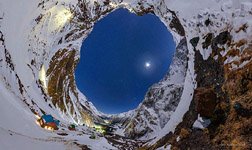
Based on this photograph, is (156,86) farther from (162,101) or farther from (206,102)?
(206,102)

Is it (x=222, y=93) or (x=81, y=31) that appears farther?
(x=81, y=31)

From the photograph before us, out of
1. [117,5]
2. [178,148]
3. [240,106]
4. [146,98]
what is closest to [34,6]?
[117,5]

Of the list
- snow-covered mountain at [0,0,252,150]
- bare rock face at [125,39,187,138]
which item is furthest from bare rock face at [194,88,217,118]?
bare rock face at [125,39,187,138]

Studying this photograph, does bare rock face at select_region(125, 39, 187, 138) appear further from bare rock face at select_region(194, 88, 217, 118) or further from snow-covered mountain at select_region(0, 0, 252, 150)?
bare rock face at select_region(194, 88, 217, 118)

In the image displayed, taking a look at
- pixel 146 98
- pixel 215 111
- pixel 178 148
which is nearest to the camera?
pixel 215 111

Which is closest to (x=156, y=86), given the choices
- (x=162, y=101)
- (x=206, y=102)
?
(x=162, y=101)

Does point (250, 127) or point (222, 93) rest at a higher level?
point (222, 93)

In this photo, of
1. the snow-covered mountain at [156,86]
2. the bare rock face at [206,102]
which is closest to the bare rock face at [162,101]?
the snow-covered mountain at [156,86]

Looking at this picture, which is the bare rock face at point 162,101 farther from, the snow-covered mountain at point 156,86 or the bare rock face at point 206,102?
the bare rock face at point 206,102

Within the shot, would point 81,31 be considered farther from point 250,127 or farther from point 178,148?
point 250,127

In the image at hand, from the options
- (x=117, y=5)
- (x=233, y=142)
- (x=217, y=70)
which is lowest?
(x=233, y=142)
